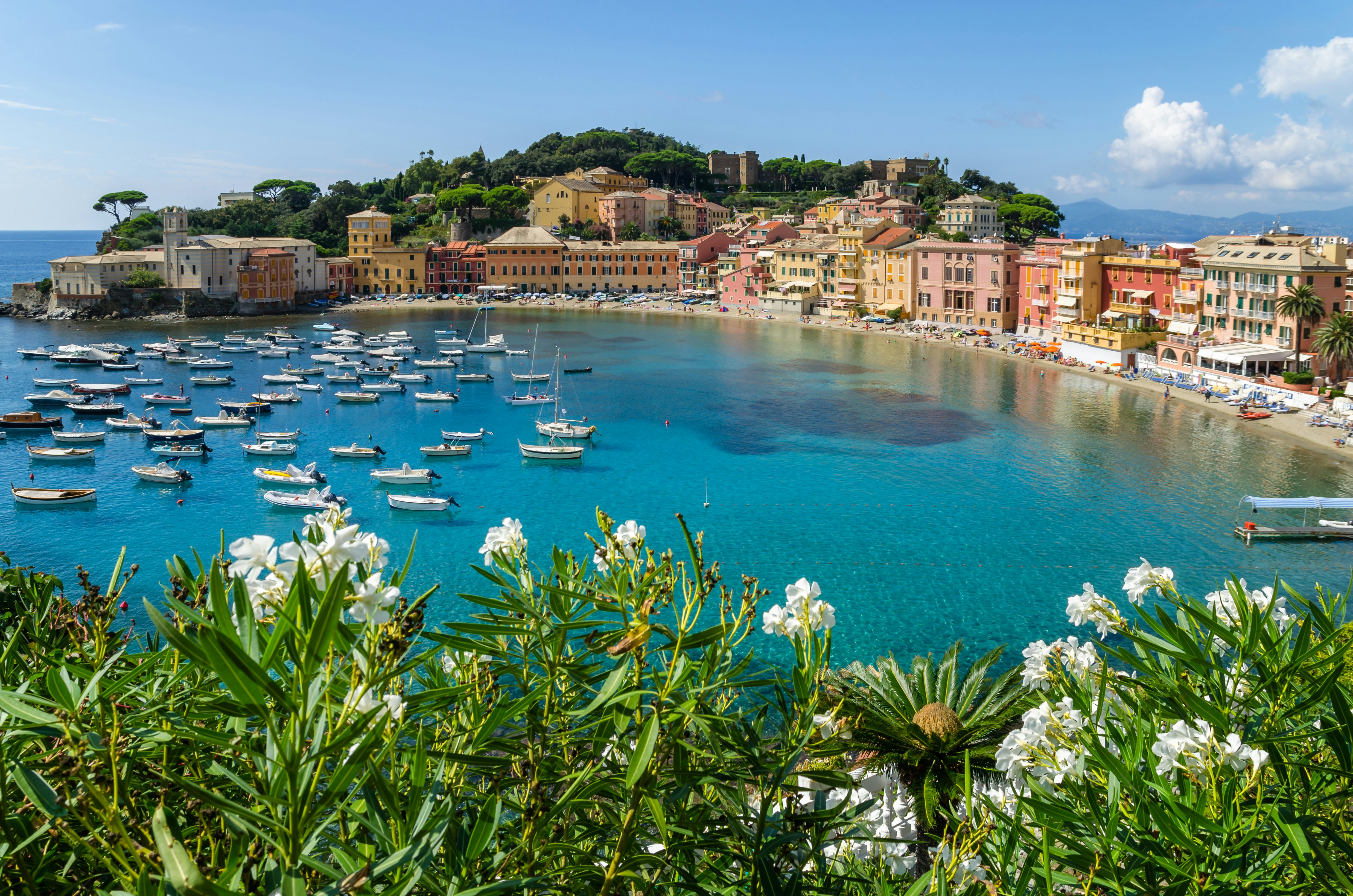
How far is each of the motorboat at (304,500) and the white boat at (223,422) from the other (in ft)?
37.6

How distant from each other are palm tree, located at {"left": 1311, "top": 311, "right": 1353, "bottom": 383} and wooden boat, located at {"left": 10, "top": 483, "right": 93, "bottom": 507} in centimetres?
4381

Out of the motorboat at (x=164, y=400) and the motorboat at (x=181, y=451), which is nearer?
the motorboat at (x=181, y=451)

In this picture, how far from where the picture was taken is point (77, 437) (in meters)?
35.1

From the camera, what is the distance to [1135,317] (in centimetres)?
4944

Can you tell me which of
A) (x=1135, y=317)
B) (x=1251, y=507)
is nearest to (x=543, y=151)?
(x=1135, y=317)

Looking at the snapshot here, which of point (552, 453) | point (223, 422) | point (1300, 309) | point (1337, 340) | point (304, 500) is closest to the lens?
point (304, 500)

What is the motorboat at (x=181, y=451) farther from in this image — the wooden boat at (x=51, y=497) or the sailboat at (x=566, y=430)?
the sailboat at (x=566, y=430)

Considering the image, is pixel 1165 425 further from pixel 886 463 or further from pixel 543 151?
pixel 543 151

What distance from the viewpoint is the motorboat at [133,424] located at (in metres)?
37.1

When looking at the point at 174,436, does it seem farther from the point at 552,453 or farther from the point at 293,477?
the point at 552,453

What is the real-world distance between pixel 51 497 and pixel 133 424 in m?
11.0

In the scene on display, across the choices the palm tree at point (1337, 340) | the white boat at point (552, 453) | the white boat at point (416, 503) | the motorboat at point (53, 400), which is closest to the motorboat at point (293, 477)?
the white boat at point (416, 503)

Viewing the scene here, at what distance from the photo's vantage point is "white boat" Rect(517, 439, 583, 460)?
109 ft

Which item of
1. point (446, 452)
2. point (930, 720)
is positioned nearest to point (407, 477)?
point (446, 452)
